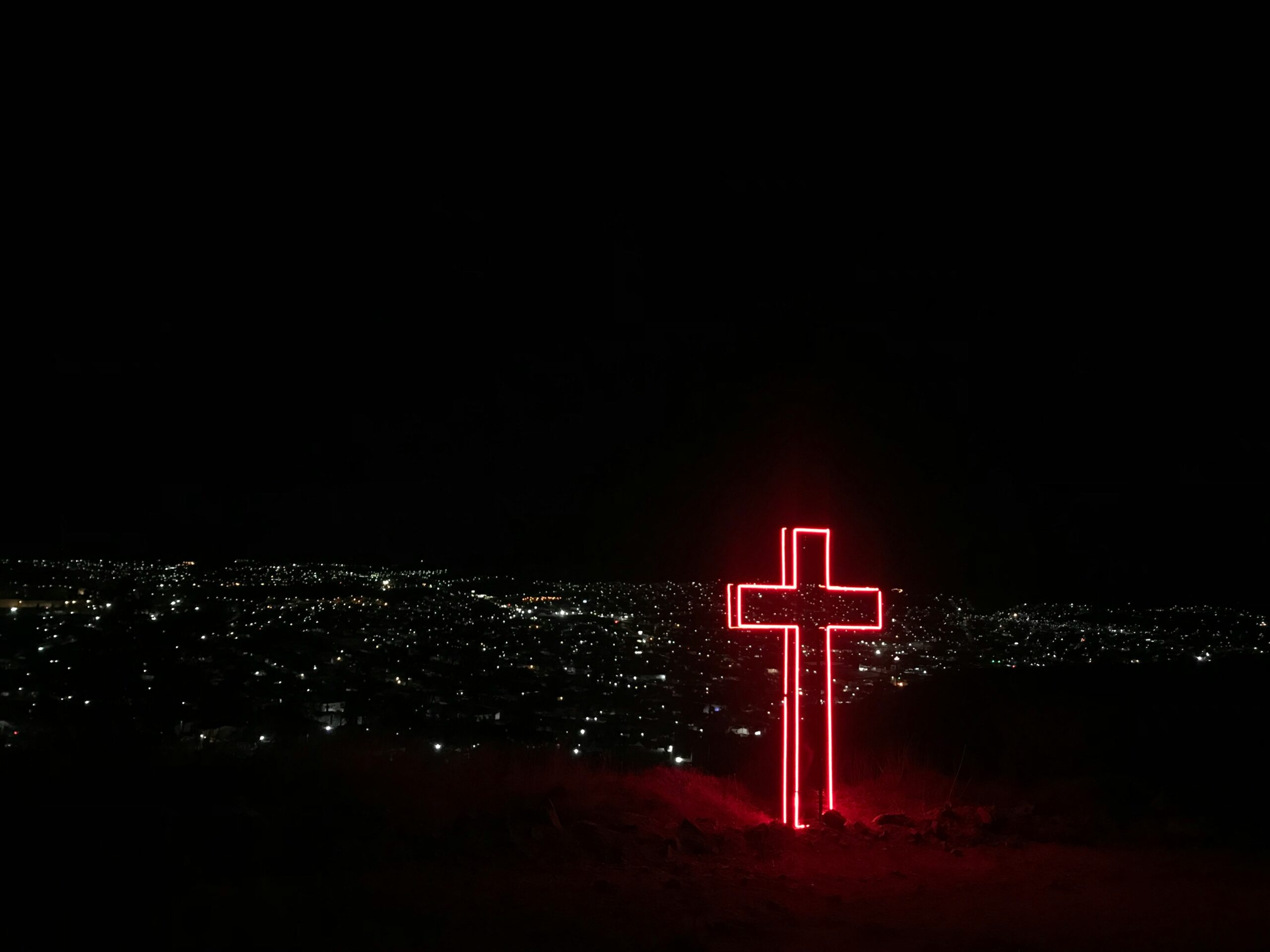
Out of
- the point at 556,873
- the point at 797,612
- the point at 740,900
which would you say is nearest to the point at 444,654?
the point at 797,612

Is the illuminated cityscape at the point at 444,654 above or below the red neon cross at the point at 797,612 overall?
below

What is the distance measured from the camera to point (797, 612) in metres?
11.7

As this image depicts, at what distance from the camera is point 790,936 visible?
7.07 m

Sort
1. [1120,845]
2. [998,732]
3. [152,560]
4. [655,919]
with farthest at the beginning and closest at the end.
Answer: [152,560] → [998,732] → [1120,845] → [655,919]

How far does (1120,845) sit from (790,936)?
513 cm

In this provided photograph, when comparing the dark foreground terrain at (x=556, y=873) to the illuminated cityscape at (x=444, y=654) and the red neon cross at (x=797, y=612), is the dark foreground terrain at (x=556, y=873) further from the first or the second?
the illuminated cityscape at (x=444, y=654)

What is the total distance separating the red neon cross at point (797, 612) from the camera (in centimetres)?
1142

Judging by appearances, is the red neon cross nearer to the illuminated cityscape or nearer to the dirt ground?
the illuminated cityscape

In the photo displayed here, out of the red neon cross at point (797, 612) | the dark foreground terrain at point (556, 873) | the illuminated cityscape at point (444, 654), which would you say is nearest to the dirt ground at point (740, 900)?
the dark foreground terrain at point (556, 873)

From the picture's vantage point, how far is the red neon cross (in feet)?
37.5

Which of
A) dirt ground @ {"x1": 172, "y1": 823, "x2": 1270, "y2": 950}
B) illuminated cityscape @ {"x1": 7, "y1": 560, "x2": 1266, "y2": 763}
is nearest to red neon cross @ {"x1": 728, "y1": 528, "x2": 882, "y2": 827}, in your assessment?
illuminated cityscape @ {"x1": 7, "y1": 560, "x2": 1266, "y2": 763}

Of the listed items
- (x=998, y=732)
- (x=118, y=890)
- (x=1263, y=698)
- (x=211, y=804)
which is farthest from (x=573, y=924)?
(x=1263, y=698)

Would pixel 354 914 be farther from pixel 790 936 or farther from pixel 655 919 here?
pixel 790 936

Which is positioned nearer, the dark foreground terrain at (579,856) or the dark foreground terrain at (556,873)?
the dark foreground terrain at (556,873)
